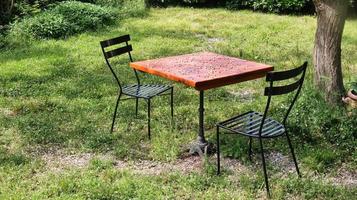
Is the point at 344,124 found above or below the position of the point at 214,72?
below

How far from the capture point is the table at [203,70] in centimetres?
396

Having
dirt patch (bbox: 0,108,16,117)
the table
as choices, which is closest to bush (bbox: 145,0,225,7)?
dirt patch (bbox: 0,108,16,117)

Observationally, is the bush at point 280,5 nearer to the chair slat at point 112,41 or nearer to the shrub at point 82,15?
the shrub at point 82,15

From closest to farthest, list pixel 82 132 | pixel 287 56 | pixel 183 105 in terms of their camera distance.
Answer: pixel 82 132
pixel 183 105
pixel 287 56

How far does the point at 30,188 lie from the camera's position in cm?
407

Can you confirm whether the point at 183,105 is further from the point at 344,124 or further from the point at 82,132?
the point at 344,124

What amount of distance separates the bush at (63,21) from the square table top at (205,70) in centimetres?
582

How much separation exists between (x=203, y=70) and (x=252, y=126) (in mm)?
663

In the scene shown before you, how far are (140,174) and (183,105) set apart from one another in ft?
6.38

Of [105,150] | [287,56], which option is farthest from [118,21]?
[105,150]

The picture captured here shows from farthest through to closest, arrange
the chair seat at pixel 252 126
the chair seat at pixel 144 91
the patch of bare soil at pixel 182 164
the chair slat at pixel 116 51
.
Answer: the chair slat at pixel 116 51 < the chair seat at pixel 144 91 < the patch of bare soil at pixel 182 164 < the chair seat at pixel 252 126

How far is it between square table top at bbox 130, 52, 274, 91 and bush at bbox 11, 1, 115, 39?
19.1ft

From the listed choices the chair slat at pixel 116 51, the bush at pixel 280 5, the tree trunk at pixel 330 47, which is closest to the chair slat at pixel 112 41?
the chair slat at pixel 116 51

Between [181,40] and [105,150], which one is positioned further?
[181,40]
